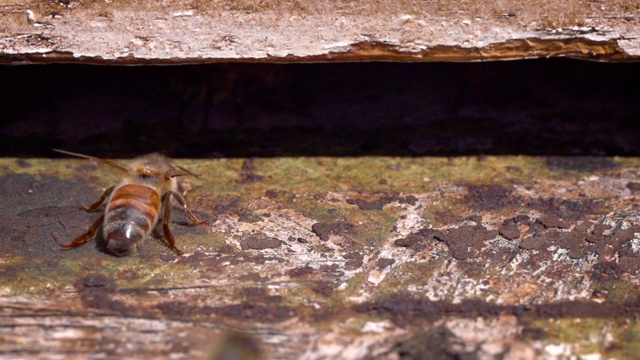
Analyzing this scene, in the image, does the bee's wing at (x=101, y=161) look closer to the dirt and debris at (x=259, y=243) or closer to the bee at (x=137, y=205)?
the bee at (x=137, y=205)

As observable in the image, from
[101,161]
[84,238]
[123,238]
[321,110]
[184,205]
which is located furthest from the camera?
[321,110]

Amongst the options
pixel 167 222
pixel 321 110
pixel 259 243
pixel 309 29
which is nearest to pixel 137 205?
pixel 167 222

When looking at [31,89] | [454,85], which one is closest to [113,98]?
[31,89]

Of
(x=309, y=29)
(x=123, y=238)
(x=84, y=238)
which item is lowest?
(x=84, y=238)

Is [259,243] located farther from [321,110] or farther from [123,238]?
[321,110]

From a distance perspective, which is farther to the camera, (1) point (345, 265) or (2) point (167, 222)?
(2) point (167, 222)

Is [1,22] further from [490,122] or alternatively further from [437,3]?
[490,122]

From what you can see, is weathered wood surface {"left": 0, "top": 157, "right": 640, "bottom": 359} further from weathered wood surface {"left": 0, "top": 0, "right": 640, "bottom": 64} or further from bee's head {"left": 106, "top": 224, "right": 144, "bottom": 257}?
weathered wood surface {"left": 0, "top": 0, "right": 640, "bottom": 64}
